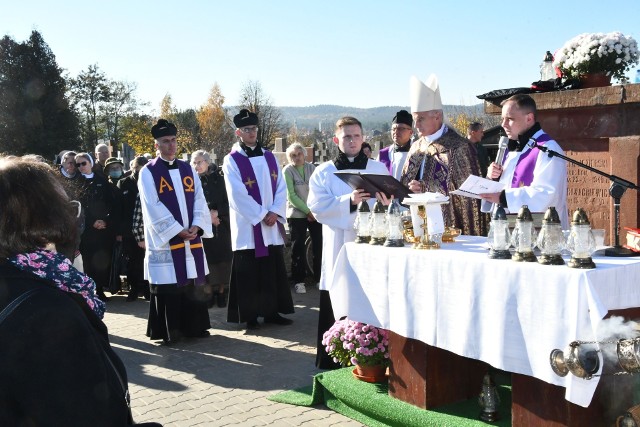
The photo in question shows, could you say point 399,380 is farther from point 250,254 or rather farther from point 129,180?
point 129,180

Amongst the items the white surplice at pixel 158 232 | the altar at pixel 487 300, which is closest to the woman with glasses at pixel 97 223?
the white surplice at pixel 158 232

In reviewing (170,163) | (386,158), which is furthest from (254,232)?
(386,158)

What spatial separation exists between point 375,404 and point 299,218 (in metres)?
5.70

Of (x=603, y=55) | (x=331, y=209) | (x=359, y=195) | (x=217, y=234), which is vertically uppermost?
(x=603, y=55)

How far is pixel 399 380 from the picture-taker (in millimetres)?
4691

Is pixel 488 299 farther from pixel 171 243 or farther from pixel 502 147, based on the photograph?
pixel 171 243

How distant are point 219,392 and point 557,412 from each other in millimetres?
3102

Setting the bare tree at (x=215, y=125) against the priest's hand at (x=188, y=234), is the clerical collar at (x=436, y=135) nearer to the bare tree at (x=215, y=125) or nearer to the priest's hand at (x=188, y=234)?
the priest's hand at (x=188, y=234)

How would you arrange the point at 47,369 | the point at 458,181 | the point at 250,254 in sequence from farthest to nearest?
the point at 250,254 → the point at 458,181 → the point at 47,369

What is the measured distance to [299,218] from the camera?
33.7 feet

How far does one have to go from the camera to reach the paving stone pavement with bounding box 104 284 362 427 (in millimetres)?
5215

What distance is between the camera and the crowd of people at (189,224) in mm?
1843

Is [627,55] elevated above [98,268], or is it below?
above

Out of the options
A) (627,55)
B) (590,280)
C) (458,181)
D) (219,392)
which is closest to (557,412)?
(590,280)
